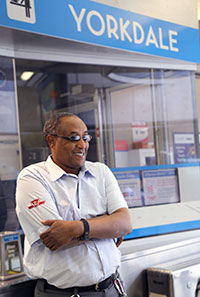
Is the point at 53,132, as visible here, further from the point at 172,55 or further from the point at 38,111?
the point at 172,55

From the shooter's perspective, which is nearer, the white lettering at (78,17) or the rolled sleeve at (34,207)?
the rolled sleeve at (34,207)

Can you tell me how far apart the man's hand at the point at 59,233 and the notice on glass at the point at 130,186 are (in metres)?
1.72

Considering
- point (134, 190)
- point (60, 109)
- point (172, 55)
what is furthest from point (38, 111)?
point (172, 55)

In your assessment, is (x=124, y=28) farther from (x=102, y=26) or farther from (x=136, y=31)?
(x=102, y=26)

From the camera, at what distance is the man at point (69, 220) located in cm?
185

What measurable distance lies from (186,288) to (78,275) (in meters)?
1.13

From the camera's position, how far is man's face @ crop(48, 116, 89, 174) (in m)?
2.03

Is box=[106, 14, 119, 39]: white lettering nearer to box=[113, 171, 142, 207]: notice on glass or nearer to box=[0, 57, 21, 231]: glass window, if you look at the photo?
box=[0, 57, 21, 231]: glass window

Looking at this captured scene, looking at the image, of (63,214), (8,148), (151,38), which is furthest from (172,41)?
(63,214)

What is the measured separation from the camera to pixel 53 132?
6.76ft

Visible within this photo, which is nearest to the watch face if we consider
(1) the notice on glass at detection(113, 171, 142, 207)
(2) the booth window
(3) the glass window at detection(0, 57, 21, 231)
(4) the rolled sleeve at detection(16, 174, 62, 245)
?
(4) the rolled sleeve at detection(16, 174, 62, 245)

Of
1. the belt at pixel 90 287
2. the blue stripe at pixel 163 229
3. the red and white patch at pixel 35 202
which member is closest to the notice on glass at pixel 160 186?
the blue stripe at pixel 163 229

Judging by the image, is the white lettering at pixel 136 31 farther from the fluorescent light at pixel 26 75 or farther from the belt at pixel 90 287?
the belt at pixel 90 287

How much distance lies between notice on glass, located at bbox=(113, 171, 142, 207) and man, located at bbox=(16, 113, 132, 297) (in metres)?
1.43
